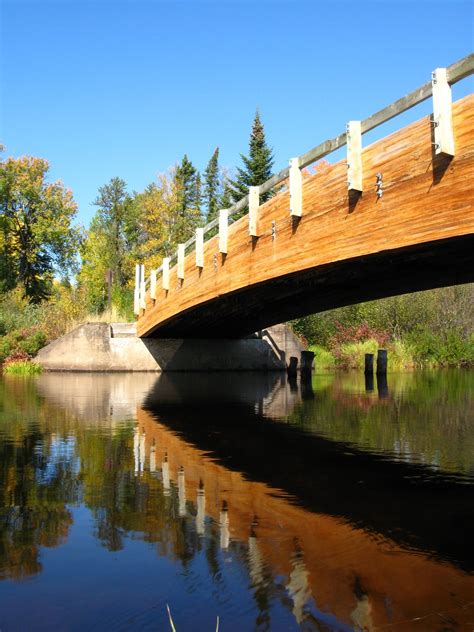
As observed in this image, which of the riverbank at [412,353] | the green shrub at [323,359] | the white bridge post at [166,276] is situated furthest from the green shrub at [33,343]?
the green shrub at [323,359]

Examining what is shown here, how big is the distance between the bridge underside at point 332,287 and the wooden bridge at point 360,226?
0.13 feet

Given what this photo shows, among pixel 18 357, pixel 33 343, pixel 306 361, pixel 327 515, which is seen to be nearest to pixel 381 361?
pixel 306 361

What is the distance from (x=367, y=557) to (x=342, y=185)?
7008 millimetres

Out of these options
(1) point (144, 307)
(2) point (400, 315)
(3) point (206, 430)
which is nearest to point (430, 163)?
(3) point (206, 430)

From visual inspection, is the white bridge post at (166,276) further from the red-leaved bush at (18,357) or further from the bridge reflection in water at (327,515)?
the bridge reflection in water at (327,515)

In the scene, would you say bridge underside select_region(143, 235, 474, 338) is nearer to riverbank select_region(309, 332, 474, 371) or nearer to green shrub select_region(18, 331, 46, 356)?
green shrub select_region(18, 331, 46, 356)

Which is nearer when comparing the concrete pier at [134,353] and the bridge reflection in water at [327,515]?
the bridge reflection in water at [327,515]

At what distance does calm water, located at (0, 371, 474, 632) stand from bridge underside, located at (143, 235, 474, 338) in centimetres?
280

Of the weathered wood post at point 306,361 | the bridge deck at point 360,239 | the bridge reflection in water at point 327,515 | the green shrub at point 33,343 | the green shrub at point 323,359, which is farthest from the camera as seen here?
the green shrub at point 323,359

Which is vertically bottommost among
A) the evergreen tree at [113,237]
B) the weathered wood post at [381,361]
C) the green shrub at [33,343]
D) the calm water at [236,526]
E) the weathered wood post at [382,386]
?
the calm water at [236,526]

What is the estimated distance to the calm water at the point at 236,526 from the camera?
9.80 ft

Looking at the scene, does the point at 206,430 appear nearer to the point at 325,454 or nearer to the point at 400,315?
the point at 325,454

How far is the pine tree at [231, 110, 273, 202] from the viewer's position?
1825 inches

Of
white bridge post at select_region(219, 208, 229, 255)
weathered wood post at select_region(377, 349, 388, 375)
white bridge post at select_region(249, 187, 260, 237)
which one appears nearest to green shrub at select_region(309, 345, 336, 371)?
weathered wood post at select_region(377, 349, 388, 375)
